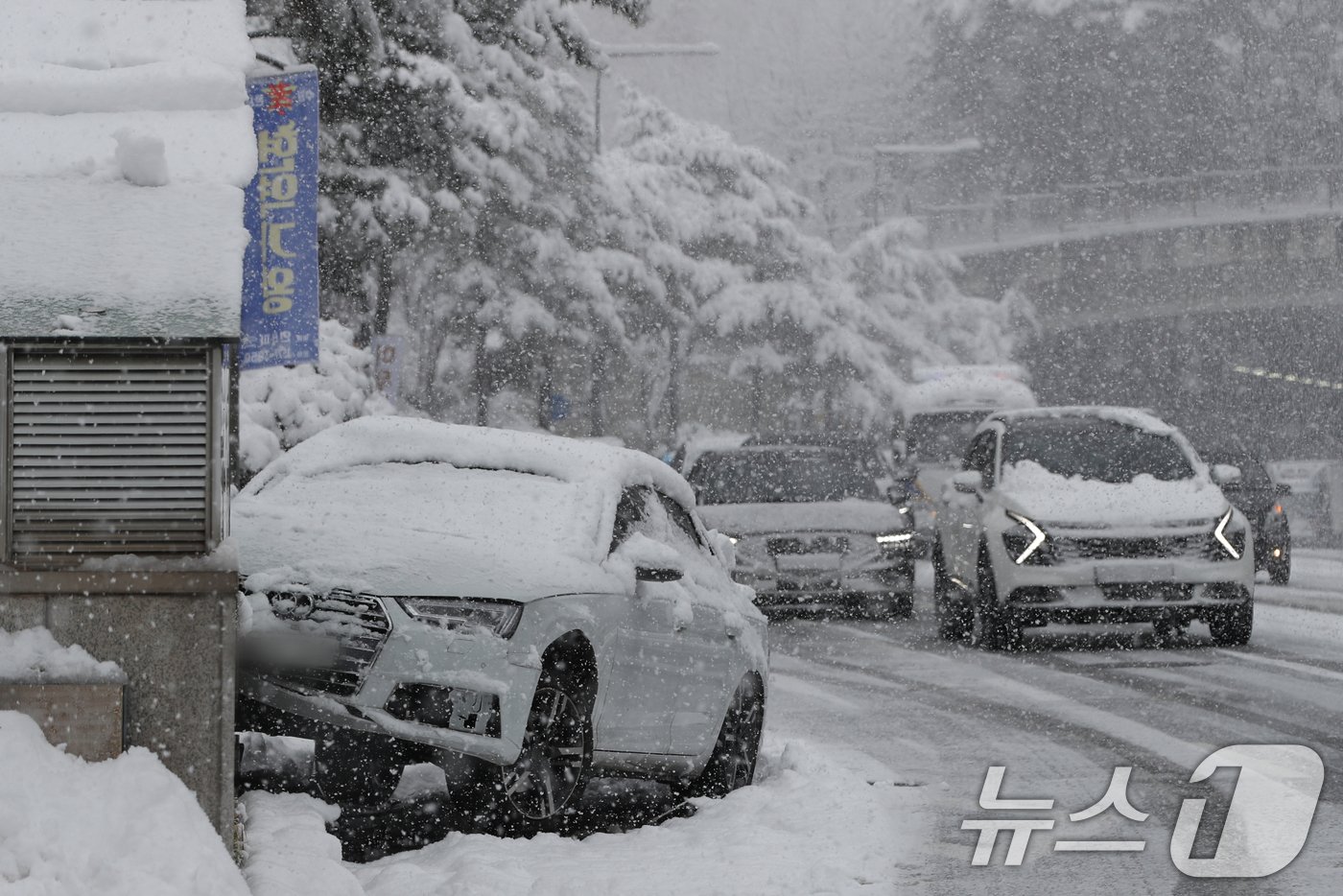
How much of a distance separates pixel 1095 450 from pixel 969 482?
1037 millimetres

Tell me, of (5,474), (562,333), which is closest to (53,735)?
(5,474)

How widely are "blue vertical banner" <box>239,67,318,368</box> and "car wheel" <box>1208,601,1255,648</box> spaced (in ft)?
29.1

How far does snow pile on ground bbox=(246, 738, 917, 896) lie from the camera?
711cm

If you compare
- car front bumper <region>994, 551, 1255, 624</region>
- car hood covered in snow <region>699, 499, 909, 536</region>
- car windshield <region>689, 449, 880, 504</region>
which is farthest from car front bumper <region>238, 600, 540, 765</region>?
car windshield <region>689, 449, 880, 504</region>

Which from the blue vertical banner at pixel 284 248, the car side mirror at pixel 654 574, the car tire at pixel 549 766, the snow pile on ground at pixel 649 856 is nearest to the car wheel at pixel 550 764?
the car tire at pixel 549 766

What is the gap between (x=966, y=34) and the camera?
75.2m

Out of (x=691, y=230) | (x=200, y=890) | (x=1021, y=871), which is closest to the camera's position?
(x=200, y=890)

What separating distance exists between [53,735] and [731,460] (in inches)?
636

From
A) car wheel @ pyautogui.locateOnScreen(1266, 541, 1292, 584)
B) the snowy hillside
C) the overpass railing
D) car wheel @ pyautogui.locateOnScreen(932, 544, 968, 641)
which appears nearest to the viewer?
car wheel @ pyautogui.locateOnScreen(932, 544, 968, 641)

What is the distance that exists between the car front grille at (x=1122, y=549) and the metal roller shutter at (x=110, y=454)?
1066 cm

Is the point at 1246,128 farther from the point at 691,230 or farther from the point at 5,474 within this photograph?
the point at 5,474

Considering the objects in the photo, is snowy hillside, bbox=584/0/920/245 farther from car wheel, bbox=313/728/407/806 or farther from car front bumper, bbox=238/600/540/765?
car front bumper, bbox=238/600/540/765

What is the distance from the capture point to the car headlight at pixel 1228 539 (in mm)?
16516

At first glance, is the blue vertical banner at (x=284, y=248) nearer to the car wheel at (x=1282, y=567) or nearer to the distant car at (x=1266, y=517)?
the distant car at (x=1266, y=517)
